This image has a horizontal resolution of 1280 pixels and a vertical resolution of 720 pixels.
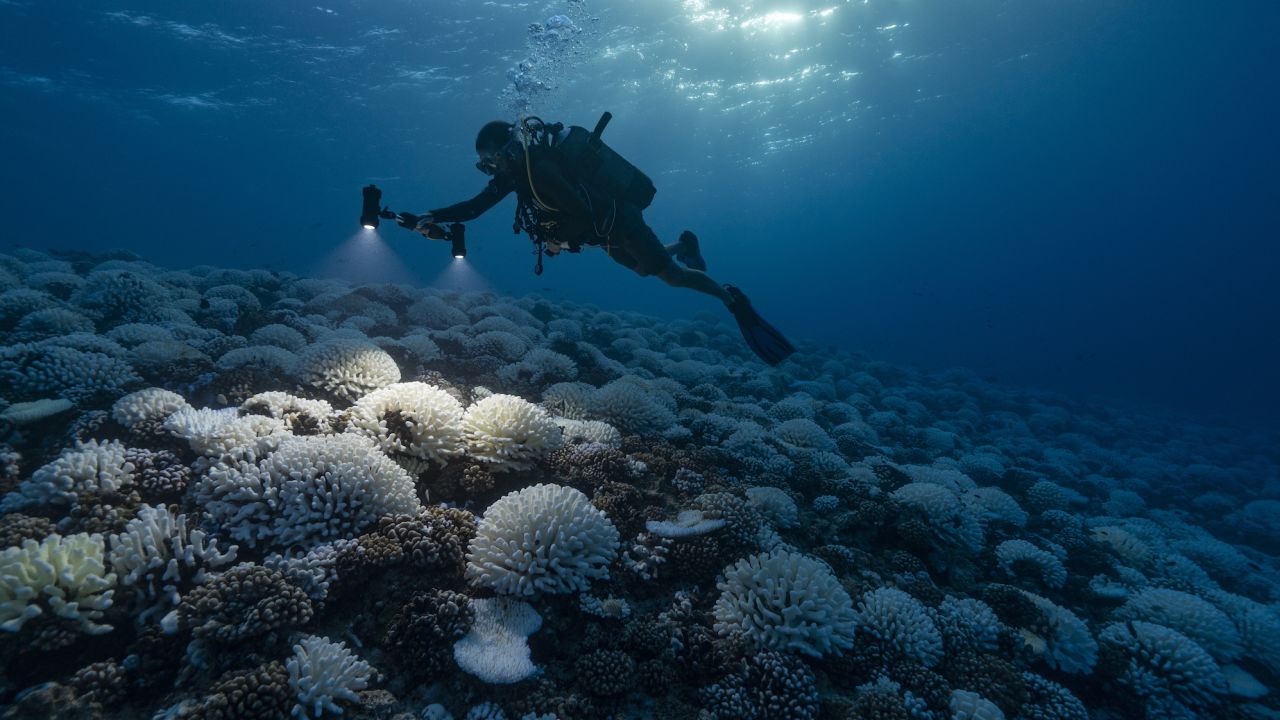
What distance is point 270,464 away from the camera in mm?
3543

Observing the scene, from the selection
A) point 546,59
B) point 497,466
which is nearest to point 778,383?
point 497,466

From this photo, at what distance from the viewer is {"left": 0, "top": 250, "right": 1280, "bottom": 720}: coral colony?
2.74m

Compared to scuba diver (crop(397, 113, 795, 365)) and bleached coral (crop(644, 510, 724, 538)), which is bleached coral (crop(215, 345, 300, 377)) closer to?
scuba diver (crop(397, 113, 795, 365))

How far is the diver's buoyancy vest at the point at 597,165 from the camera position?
7.14m

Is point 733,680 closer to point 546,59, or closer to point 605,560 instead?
point 605,560

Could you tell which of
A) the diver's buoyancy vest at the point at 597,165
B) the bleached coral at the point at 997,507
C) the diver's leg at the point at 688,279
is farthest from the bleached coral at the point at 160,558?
the bleached coral at the point at 997,507

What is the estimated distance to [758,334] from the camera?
915 centimetres

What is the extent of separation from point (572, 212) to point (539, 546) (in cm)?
500

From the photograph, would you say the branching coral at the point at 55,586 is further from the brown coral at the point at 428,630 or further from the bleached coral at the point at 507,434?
the bleached coral at the point at 507,434

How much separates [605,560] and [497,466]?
5.23ft

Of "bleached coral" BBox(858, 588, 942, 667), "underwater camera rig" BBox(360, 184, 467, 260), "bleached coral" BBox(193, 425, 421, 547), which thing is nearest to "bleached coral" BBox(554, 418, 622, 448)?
"bleached coral" BBox(193, 425, 421, 547)

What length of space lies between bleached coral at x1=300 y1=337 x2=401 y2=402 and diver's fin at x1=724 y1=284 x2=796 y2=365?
239 inches

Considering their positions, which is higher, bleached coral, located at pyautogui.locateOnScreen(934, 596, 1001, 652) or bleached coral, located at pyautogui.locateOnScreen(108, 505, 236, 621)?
bleached coral, located at pyautogui.locateOnScreen(108, 505, 236, 621)

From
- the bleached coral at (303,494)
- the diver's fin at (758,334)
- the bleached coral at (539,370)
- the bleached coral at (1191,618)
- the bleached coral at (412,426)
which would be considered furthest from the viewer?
the diver's fin at (758,334)
